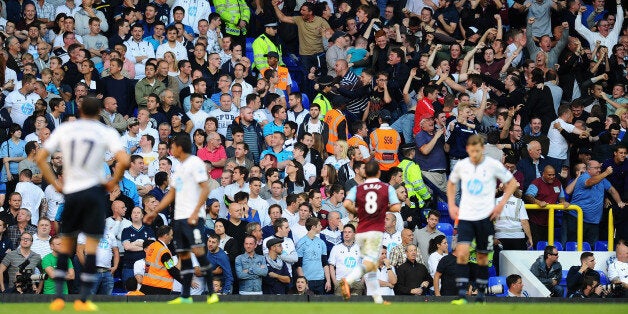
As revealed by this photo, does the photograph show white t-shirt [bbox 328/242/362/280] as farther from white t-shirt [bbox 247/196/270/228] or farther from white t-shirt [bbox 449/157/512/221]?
white t-shirt [bbox 449/157/512/221]

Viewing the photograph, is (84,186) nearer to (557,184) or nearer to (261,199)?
(261,199)

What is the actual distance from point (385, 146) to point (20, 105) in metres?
7.09

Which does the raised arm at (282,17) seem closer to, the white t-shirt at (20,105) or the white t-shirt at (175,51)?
the white t-shirt at (175,51)

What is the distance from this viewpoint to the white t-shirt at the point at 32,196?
20719 millimetres

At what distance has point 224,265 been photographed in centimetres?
1988

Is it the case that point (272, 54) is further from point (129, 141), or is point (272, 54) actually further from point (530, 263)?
point (530, 263)

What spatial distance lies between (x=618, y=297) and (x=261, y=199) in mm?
6561

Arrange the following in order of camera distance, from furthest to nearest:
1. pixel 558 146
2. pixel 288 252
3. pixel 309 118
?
pixel 558 146 → pixel 309 118 → pixel 288 252

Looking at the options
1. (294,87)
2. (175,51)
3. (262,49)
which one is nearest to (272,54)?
(262,49)

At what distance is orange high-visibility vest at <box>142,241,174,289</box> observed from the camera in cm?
1927

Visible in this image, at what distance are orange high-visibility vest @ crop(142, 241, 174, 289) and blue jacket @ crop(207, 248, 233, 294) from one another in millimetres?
817

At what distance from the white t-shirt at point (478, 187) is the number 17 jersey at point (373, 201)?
1.13 metres

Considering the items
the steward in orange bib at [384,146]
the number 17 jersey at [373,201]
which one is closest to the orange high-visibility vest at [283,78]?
the steward in orange bib at [384,146]

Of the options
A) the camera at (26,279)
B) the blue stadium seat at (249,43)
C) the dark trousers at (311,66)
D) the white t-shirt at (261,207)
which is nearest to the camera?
the camera at (26,279)
